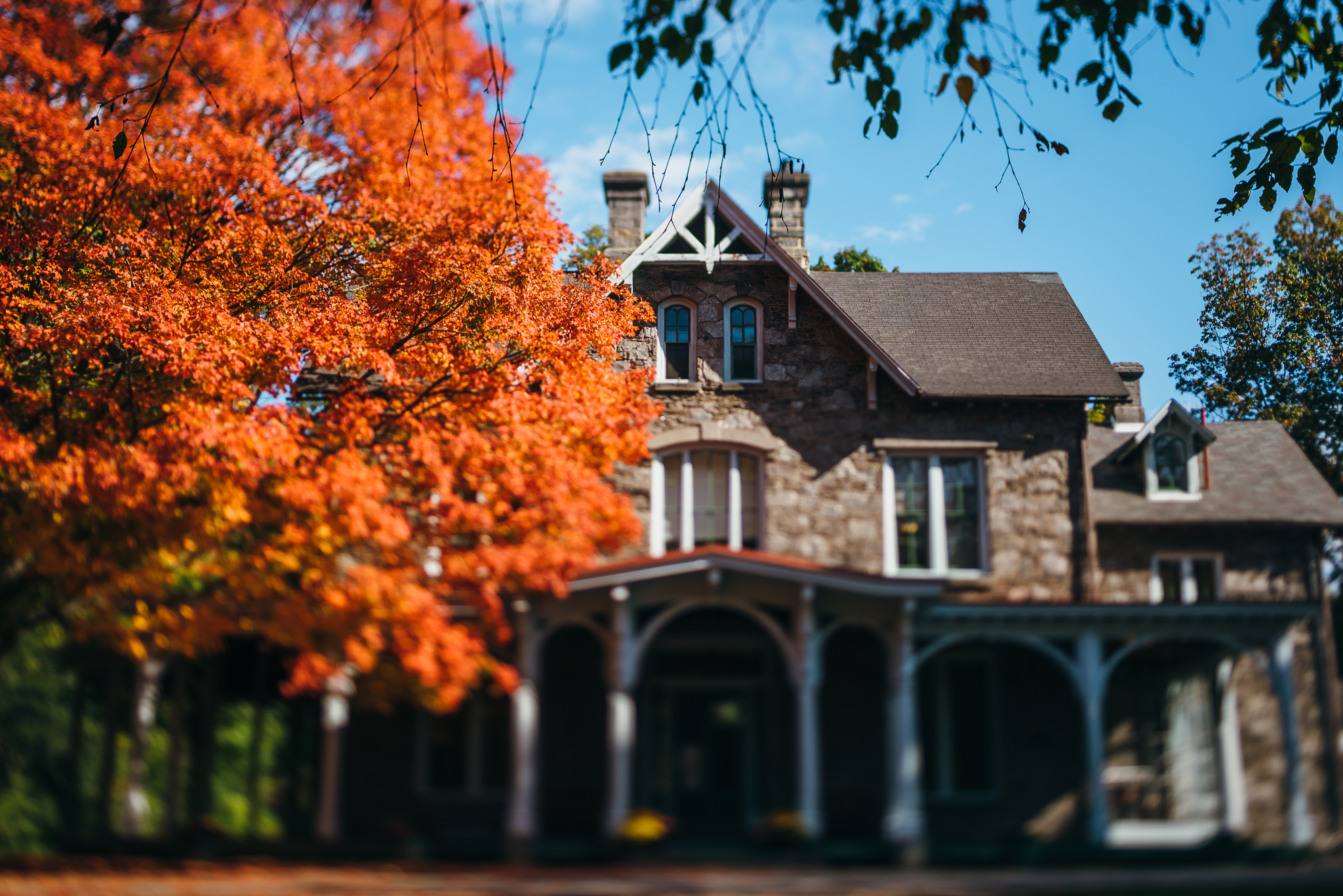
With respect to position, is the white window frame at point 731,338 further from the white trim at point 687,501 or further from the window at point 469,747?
the window at point 469,747

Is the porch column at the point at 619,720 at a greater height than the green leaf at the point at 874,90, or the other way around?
the green leaf at the point at 874,90

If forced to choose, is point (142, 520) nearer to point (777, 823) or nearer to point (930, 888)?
point (777, 823)

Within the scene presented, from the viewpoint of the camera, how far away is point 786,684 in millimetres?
14727

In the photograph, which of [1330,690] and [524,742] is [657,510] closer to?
[524,742]

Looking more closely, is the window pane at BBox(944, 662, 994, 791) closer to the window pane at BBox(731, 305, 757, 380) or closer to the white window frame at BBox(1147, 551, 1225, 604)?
the white window frame at BBox(1147, 551, 1225, 604)

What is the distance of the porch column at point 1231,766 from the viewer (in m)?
13.4

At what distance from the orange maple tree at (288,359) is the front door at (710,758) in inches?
111

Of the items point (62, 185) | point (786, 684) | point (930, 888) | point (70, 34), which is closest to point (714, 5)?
point (930, 888)

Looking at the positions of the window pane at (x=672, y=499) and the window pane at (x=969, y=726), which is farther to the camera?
the window pane at (x=672, y=499)

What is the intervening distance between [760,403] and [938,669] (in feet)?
15.6

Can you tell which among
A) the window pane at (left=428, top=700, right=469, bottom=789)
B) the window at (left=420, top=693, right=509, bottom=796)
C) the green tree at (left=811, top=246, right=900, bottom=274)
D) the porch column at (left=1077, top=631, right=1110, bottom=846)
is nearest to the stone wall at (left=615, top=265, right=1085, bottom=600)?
the porch column at (left=1077, top=631, right=1110, bottom=846)

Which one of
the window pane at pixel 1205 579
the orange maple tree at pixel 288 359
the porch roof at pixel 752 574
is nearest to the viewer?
the orange maple tree at pixel 288 359

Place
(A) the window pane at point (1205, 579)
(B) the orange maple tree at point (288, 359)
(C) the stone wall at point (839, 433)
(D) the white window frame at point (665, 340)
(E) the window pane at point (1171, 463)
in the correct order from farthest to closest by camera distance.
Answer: (E) the window pane at point (1171, 463)
(D) the white window frame at point (665, 340)
(A) the window pane at point (1205, 579)
(C) the stone wall at point (839, 433)
(B) the orange maple tree at point (288, 359)

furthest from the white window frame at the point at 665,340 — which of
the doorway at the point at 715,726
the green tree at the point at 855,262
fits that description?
the green tree at the point at 855,262
